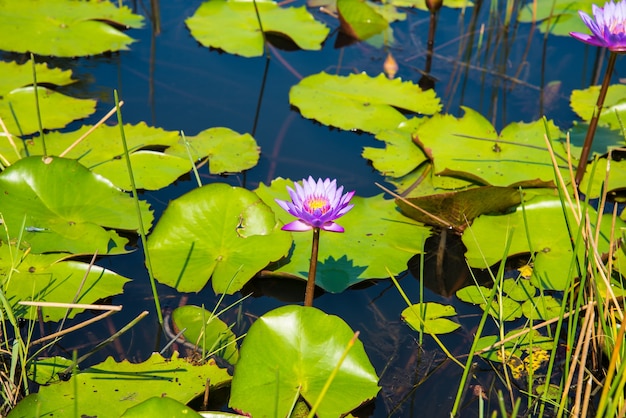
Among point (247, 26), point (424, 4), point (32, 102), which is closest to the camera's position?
point (32, 102)

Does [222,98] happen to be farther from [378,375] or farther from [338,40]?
[378,375]

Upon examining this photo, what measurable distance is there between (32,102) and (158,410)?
6.71 feet

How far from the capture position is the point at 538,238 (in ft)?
7.85

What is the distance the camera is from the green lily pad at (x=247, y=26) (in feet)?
12.5

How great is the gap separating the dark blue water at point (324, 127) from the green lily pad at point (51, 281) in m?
0.08

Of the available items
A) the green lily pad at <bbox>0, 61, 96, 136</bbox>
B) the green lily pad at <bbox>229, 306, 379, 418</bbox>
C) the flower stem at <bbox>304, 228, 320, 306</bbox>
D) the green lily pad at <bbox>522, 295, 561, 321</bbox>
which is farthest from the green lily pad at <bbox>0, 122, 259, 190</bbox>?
the green lily pad at <bbox>522, 295, 561, 321</bbox>

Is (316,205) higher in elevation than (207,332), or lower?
higher

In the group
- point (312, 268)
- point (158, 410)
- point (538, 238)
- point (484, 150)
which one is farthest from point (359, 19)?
point (158, 410)

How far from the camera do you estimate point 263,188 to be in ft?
8.30

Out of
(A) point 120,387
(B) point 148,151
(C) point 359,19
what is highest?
(C) point 359,19

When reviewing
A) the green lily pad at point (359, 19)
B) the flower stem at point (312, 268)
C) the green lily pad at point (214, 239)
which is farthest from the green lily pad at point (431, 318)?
the green lily pad at point (359, 19)

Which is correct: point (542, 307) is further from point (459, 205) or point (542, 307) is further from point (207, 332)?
point (207, 332)

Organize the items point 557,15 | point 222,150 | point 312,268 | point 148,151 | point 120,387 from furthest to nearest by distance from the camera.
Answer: point 557,15
point 222,150
point 148,151
point 312,268
point 120,387

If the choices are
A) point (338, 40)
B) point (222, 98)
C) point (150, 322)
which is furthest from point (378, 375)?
point (338, 40)
